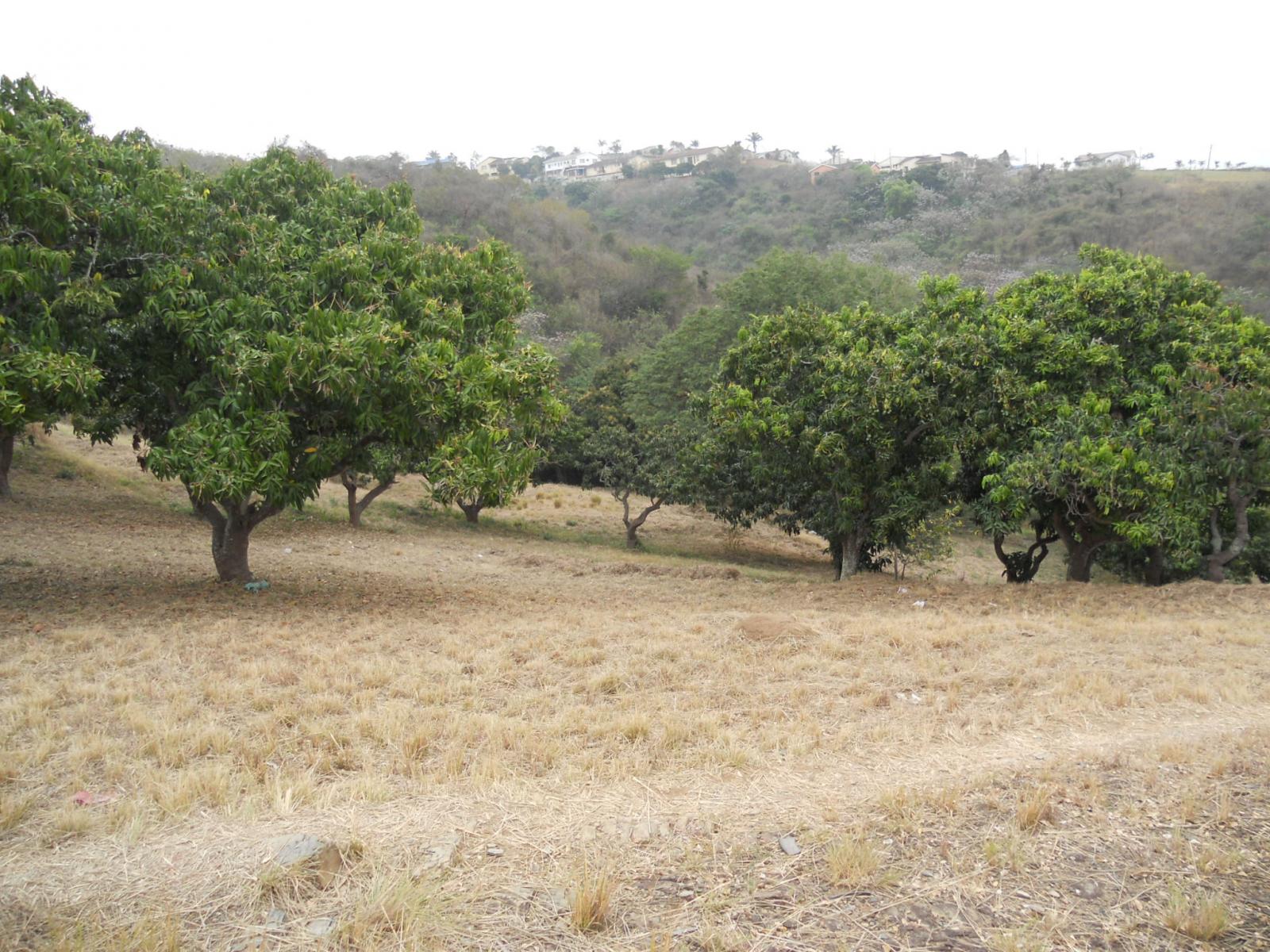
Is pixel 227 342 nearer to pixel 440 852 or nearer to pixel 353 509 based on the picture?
pixel 440 852

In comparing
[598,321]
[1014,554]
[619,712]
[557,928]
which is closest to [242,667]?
[619,712]

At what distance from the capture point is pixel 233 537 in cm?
1298

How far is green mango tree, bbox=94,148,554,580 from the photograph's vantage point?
33.1ft

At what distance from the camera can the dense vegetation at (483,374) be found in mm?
10047

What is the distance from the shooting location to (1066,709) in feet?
23.7

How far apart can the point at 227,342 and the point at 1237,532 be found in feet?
52.4

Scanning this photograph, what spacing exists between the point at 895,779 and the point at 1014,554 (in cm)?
1499

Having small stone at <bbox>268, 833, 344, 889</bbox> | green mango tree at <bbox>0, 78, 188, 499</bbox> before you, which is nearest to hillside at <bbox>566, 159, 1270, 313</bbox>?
green mango tree at <bbox>0, 78, 188, 499</bbox>

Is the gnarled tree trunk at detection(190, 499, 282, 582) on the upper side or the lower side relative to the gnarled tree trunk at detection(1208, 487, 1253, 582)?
lower

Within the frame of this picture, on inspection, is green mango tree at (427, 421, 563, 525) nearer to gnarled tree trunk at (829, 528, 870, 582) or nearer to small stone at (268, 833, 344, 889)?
small stone at (268, 833, 344, 889)

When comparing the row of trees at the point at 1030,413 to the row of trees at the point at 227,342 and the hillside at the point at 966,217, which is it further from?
the hillside at the point at 966,217

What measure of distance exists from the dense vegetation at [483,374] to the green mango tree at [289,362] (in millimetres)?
42

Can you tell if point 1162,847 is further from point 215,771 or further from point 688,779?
point 215,771

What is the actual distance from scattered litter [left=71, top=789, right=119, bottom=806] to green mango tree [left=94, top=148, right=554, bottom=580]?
17.1ft
